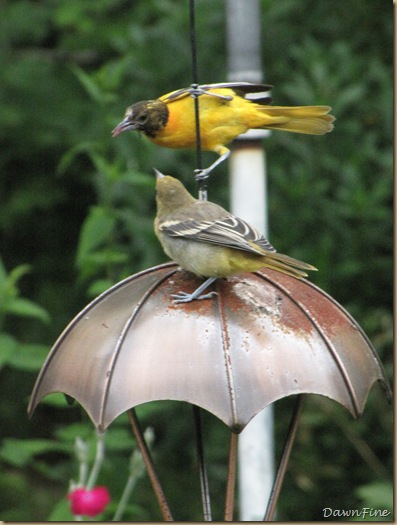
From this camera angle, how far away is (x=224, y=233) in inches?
85.7

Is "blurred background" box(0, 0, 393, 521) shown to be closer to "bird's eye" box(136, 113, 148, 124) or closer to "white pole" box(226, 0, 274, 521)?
"white pole" box(226, 0, 274, 521)

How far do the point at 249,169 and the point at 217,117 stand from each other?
34cm

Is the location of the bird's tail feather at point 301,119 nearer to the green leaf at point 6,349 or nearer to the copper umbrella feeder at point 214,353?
the copper umbrella feeder at point 214,353

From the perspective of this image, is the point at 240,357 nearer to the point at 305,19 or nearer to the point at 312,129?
the point at 312,129

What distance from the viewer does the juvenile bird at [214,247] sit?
85.4 inches

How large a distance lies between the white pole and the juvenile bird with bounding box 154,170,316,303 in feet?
3.04

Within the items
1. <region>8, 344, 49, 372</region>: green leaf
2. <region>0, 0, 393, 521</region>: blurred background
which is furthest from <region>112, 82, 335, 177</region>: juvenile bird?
<region>8, 344, 49, 372</region>: green leaf

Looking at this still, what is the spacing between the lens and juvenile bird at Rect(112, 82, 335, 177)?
106 inches

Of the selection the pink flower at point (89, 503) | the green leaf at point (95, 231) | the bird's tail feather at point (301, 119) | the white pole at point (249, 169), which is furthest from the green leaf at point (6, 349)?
the bird's tail feather at point (301, 119)

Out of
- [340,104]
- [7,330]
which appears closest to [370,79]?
[340,104]

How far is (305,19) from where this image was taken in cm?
491

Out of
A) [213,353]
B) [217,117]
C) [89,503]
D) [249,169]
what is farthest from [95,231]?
[213,353]

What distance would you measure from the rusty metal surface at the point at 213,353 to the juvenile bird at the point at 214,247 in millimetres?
54

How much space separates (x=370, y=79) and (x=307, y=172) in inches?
24.6
